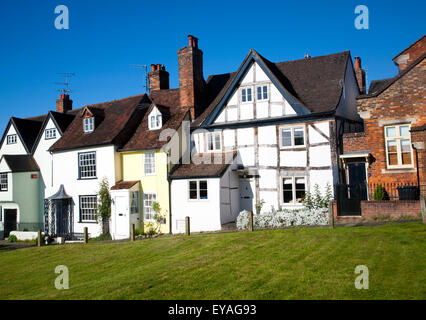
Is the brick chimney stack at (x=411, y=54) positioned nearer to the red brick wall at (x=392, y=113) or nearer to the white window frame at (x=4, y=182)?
the red brick wall at (x=392, y=113)

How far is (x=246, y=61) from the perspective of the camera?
2344cm

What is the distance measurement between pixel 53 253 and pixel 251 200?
449 inches

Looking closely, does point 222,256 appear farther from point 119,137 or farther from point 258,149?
point 119,137

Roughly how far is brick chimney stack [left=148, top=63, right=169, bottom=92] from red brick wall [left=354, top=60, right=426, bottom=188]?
53.2 feet

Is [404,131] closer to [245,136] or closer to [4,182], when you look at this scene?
[245,136]

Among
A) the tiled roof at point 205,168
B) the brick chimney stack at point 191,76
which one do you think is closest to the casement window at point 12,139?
the brick chimney stack at point 191,76

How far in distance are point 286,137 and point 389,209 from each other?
24.3ft

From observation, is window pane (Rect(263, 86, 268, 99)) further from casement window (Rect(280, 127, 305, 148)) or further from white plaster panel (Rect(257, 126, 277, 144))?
casement window (Rect(280, 127, 305, 148))

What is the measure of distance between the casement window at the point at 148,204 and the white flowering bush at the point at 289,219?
268 inches

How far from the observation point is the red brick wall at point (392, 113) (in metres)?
19.3

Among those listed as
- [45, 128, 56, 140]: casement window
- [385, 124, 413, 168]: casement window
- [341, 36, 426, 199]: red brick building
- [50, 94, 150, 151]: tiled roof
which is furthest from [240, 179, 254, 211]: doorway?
[45, 128, 56, 140]: casement window

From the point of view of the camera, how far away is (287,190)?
880 inches

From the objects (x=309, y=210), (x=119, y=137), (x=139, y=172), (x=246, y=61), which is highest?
(x=246, y=61)

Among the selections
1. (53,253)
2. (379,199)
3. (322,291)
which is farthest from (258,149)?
(322,291)
